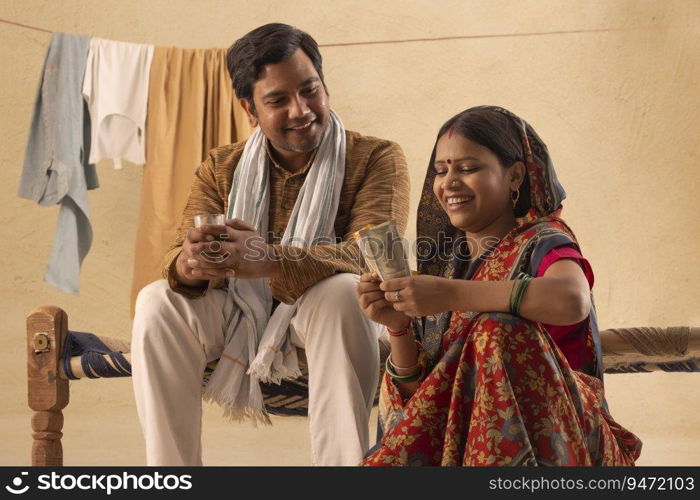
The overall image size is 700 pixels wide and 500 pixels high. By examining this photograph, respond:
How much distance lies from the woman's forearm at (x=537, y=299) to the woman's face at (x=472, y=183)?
29 centimetres

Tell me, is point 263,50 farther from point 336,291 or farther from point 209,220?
point 336,291

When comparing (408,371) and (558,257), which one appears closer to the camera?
(558,257)

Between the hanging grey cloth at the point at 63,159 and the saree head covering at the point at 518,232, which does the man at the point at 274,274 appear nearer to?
the saree head covering at the point at 518,232

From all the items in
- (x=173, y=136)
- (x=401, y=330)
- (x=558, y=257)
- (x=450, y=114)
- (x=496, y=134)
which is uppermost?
(x=450, y=114)

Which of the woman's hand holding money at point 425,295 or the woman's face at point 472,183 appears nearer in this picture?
the woman's hand holding money at point 425,295

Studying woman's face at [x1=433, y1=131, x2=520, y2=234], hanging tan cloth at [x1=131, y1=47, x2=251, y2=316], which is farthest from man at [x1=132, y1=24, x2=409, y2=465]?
hanging tan cloth at [x1=131, y1=47, x2=251, y2=316]

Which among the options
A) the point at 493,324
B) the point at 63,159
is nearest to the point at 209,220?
the point at 493,324

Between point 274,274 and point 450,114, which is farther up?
point 450,114

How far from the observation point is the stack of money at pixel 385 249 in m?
2.10

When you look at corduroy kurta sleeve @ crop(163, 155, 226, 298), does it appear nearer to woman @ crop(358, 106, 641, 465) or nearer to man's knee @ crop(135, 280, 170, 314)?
man's knee @ crop(135, 280, 170, 314)

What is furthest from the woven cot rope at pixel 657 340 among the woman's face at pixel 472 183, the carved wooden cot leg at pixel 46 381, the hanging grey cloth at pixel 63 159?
the hanging grey cloth at pixel 63 159

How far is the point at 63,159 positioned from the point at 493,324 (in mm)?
3139

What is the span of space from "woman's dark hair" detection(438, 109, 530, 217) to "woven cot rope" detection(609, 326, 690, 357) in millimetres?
726

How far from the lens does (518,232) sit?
2.32 metres
